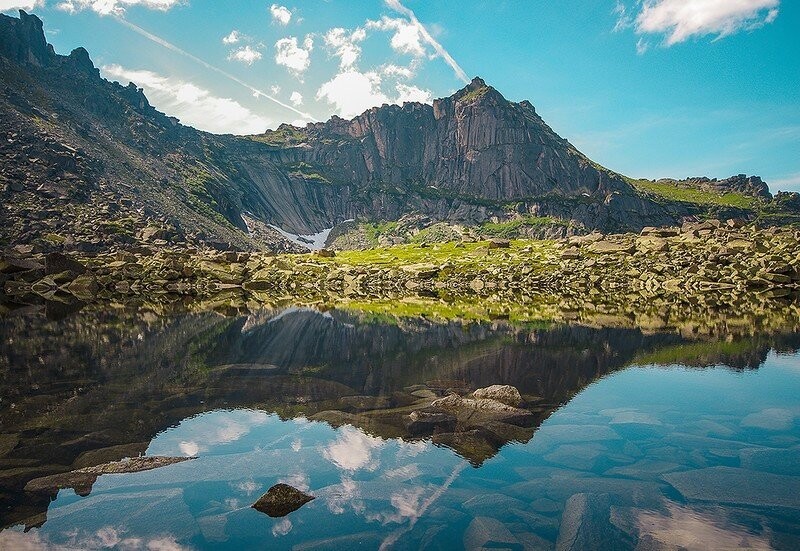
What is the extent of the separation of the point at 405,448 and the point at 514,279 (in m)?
71.3

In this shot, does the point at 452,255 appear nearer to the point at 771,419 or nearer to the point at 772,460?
the point at 771,419

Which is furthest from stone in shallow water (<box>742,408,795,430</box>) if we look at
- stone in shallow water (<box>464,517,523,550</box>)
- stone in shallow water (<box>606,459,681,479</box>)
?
stone in shallow water (<box>464,517,523,550</box>)

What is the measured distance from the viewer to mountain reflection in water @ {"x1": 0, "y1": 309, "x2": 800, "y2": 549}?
29.8 ft

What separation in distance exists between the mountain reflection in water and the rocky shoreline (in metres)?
17.1

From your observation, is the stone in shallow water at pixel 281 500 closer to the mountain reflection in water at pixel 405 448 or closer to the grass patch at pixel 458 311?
the mountain reflection in water at pixel 405 448

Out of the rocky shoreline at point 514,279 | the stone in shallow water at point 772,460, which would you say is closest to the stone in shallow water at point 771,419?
the stone in shallow water at point 772,460

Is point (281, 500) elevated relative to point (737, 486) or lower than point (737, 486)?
lower

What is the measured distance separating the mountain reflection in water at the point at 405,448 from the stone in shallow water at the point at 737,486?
57mm

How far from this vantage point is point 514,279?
8181 cm

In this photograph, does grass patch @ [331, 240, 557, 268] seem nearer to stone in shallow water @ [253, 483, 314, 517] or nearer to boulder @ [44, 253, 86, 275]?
boulder @ [44, 253, 86, 275]

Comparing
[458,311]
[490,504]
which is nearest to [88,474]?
[490,504]

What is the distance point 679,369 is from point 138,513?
70.8ft

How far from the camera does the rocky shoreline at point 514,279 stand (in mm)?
49469

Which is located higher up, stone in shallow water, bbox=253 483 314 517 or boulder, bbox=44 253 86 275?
boulder, bbox=44 253 86 275
